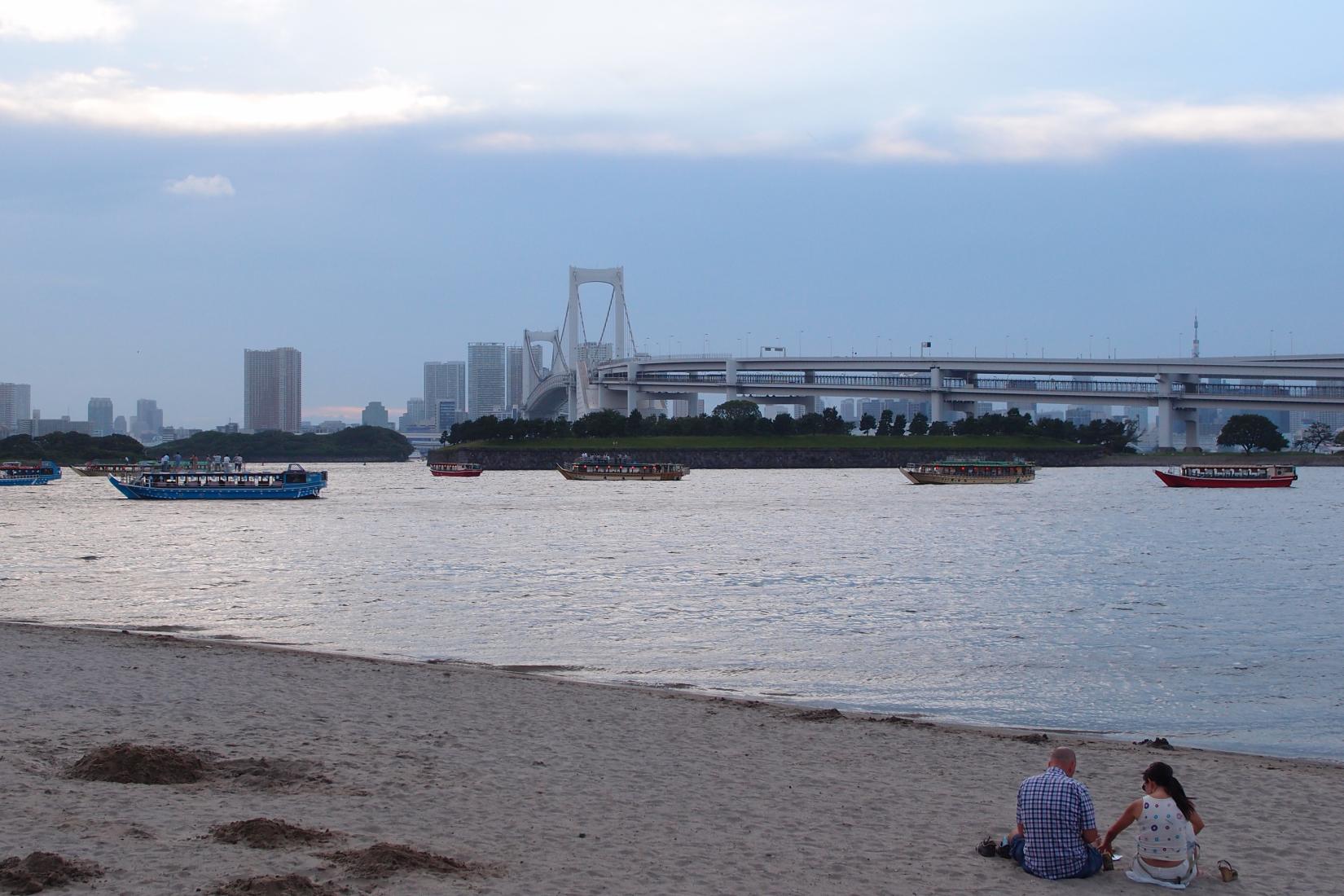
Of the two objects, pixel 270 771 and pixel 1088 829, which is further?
pixel 270 771

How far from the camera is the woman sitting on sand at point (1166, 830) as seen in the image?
17.3ft

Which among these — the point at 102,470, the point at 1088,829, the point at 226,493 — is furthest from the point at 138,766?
the point at 102,470

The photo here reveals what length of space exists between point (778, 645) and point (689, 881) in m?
8.29

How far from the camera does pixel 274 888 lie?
4773 mm

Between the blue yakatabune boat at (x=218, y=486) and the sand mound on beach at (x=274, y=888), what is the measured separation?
48.6 metres

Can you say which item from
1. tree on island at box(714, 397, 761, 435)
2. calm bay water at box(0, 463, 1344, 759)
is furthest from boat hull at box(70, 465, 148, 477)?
tree on island at box(714, 397, 761, 435)

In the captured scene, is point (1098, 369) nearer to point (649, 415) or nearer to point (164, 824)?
point (649, 415)

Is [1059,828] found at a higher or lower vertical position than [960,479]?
higher

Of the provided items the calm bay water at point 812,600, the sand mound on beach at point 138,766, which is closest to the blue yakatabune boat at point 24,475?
the calm bay water at point 812,600

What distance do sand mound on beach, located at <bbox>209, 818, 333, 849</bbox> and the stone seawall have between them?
86004 mm

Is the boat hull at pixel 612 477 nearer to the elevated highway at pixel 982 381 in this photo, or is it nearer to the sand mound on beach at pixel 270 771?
the elevated highway at pixel 982 381

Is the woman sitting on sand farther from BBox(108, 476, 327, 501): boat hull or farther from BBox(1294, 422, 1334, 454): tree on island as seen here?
BBox(1294, 422, 1334, 454): tree on island

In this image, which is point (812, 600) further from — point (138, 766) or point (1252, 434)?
point (1252, 434)

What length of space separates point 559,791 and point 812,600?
11.3 metres
